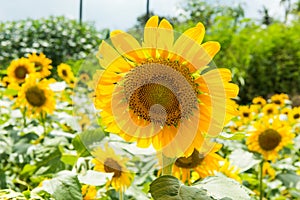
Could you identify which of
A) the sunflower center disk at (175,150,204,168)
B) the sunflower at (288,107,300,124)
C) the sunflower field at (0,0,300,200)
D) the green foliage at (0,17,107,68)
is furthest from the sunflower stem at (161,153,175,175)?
the green foliage at (0,17,107,68)

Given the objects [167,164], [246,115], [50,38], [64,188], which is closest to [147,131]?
[167,164]

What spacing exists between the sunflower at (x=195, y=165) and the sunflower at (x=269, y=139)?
26.0 inches

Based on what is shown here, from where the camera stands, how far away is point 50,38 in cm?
821

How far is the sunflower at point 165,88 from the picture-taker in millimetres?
621

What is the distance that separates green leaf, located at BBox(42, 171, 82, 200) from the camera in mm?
719

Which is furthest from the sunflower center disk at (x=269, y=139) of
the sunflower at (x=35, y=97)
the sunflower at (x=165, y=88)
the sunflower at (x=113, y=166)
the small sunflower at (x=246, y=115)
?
the sunflower at (x=165, y=88)

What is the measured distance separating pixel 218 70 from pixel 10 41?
778cm

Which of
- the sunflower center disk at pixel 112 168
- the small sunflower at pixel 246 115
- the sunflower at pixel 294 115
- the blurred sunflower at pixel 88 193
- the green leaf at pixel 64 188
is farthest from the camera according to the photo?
the small sunflower at pixel 246 115

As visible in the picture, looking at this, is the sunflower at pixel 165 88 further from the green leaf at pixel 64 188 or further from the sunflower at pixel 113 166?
the sunflower at pixel 113 166

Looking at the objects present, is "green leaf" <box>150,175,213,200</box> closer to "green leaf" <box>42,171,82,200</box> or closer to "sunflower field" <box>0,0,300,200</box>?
"sunflower field" <box>0,0,300,200</box>

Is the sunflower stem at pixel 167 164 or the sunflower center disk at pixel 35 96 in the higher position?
the sunflower stem at pixel 167 164

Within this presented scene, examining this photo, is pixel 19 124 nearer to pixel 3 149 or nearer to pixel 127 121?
pixel 3 149

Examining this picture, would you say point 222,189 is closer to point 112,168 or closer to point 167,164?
point 167,164

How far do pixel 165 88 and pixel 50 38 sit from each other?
7.78m
